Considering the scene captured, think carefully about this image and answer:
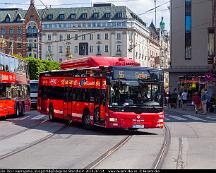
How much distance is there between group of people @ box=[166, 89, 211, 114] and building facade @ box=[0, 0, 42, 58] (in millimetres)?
85409

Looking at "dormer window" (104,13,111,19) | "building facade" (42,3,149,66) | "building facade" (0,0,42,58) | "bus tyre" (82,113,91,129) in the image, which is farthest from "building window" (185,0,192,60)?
"building facade" (0,0,42,58)

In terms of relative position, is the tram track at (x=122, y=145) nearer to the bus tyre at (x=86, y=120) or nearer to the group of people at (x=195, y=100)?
the bus tyre at (x=86, y=120)

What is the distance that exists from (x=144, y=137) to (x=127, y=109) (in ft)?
4.22

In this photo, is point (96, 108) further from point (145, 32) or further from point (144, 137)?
point (145, 32)

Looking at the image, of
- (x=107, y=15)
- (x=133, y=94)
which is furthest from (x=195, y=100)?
(x=107, y=15)

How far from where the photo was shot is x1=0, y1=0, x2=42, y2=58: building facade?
131750 mm

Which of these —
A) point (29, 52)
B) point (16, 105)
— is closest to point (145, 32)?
point (29, 52)

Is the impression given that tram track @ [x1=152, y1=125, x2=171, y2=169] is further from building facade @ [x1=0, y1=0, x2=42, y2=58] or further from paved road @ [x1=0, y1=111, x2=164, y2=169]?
building facade @ [x1=0, y1=0, x2=42, y2=58]

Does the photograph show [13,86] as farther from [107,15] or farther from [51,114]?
[107,15]

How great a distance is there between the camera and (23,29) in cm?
13275

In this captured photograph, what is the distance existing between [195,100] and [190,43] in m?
25.3

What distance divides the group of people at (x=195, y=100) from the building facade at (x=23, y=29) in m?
85.4

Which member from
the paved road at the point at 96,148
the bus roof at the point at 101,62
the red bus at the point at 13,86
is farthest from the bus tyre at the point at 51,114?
the paved road at the point at 96,148

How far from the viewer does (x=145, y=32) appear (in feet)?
473
